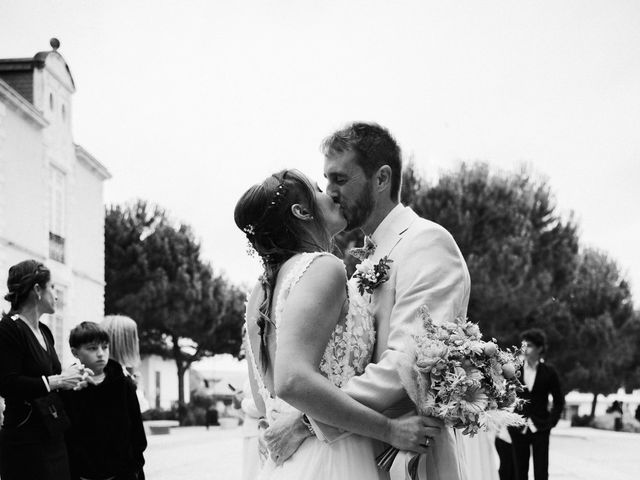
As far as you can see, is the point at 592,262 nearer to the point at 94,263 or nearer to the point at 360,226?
the point at 94,263

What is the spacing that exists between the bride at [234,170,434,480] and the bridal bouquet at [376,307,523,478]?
0.10 metres

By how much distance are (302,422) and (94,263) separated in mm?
33585

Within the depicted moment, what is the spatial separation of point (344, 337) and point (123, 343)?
12.7 feet

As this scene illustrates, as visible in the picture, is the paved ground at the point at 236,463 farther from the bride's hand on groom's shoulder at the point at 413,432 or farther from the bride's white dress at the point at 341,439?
the bride's hand on groom's shoulder at the point at 413,432

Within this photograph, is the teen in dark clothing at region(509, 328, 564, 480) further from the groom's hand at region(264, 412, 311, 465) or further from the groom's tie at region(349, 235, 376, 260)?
the groom's hand at region(264, 412, 311, 465)

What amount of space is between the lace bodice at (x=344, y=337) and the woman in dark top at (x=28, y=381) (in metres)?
2.80

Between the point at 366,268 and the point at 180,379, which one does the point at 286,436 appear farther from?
the point at 180,379

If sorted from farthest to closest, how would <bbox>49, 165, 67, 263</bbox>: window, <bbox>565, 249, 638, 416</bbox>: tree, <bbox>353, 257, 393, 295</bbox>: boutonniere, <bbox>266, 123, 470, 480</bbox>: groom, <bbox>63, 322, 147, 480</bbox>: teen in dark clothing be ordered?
1. <bbox>565, 249, 638, 416</bbox>: tree
2. <bbox>49, 165, 67, 263</bbox>: window
3. <bbox>63, 322, 147, 480</bbox>: teen in dark clothing
4. <bbox>353, 257, 393, 295</bbox>: boutonniere
5. <bbox>266, 123, 470, 480</bbox>: groom

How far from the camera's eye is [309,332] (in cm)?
308

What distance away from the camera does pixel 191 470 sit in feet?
59.2

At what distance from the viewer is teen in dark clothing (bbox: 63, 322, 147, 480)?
6117mm

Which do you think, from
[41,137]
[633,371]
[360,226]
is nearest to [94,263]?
[41,137]

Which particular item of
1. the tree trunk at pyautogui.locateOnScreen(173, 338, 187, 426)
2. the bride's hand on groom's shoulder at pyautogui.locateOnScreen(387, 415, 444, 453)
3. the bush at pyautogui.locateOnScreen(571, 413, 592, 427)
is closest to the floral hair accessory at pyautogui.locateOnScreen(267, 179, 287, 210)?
the bride's hand on groom's shoulder at pyautogui.locateOnScreen(387, 415, 444, 453)

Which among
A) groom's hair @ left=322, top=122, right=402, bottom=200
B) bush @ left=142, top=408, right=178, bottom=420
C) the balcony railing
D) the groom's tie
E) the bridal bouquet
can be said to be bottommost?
bush @ left=142, top=408, right=178, bottom=420
